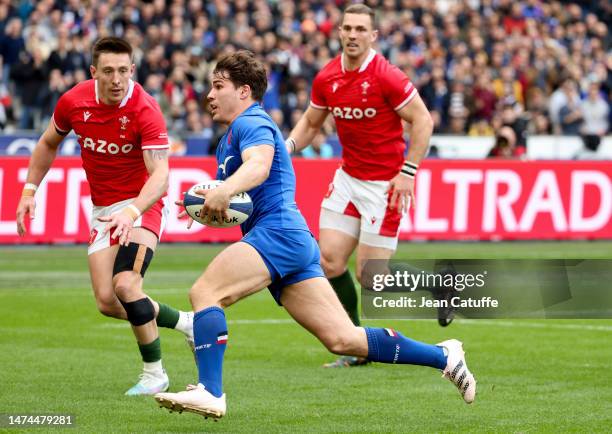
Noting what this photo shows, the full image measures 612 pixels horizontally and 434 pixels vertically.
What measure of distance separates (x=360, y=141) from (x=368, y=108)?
0.97 feet

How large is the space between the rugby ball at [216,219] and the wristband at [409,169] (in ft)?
9.86

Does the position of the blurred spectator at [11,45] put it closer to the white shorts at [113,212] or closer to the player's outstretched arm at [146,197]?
the white shorts at [113,212]

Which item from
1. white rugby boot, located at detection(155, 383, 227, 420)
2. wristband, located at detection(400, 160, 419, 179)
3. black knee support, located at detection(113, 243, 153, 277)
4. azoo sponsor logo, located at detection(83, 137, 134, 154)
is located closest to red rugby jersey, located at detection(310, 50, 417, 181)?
wristband, located at detection(400, 160, 419, 179)

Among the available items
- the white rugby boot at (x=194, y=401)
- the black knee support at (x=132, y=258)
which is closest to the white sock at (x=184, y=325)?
the black knee support at (x=132, y=258)

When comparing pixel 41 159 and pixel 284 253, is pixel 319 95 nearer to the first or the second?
pixel 41 159

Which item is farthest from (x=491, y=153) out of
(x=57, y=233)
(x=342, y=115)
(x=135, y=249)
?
(x=135, y=249)

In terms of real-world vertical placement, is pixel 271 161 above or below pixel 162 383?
above

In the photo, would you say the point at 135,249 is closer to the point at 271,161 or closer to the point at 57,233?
the point at 271,161

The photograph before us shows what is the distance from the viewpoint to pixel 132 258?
30.8 feet

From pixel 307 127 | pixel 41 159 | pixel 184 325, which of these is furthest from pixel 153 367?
pixel 307 127

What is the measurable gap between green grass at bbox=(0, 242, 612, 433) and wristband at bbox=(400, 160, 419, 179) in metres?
1.56

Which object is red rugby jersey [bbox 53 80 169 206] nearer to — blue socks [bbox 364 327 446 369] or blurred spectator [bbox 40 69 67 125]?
blue socks [bbox 364 327 446 369]

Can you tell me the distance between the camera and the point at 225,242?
21562 mm

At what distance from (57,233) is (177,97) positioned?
251 inches
